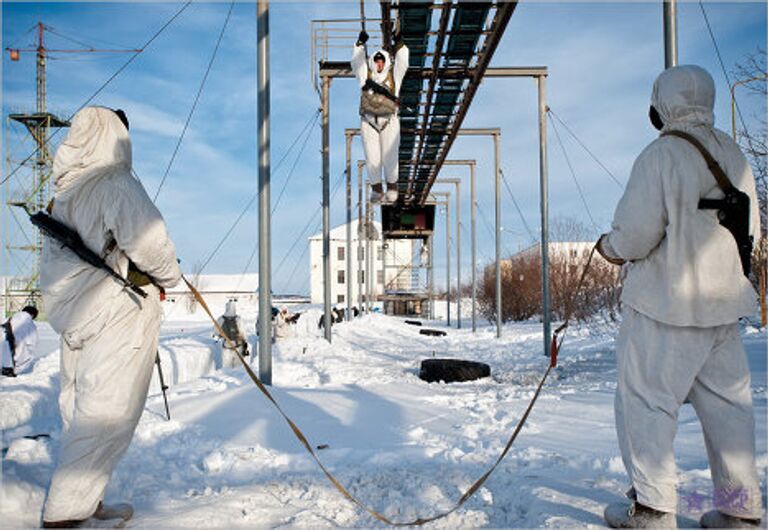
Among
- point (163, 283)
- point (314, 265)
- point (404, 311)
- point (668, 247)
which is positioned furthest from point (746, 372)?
point (314, 265)

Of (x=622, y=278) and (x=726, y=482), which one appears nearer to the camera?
(x=726, y=482)

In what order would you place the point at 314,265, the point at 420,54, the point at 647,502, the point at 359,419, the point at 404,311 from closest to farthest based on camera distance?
the point at 647,502 < the point at 359,419 < the point at 420,54 < the point at 404,311 < the point at 314,265

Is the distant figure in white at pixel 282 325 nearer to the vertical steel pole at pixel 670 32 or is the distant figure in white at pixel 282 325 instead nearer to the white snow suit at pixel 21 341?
the white snow suit at pixel 21 341

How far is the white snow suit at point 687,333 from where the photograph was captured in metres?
2.43

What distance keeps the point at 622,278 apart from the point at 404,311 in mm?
45653

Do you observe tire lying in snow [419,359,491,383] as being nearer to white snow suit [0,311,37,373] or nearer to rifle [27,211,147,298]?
rifle [27,211,147,298]

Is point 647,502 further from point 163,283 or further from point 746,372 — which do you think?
point 163,283

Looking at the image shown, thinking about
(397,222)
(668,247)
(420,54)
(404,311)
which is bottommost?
(404,311)

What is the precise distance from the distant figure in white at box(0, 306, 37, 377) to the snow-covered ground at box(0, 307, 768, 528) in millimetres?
3335

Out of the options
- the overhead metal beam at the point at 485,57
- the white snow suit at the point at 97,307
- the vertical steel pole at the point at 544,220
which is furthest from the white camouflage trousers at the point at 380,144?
the white snow suit at the point at 97,307

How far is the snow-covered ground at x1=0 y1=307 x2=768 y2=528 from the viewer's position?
9.86 feet

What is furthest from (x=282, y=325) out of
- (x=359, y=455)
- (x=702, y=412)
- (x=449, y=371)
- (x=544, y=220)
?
(x=702, y=412)

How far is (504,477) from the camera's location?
3.56 metres

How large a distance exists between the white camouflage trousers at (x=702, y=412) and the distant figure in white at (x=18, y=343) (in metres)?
11.3
